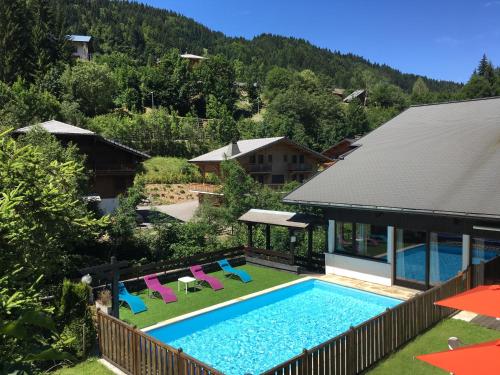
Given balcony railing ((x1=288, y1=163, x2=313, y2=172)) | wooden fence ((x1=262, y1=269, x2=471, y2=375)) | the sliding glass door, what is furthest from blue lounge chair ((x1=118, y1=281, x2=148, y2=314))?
balcony railing ((x1=288, y1=163, x2=313, y2=172))

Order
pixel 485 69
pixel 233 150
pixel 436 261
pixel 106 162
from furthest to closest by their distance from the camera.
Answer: pixel 485 69
pixel 233 150
pixel 106 162
pixel 436 261

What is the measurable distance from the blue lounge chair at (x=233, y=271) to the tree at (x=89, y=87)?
151ft

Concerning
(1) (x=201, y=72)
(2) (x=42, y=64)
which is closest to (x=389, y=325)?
(2) (x=42, y=64)

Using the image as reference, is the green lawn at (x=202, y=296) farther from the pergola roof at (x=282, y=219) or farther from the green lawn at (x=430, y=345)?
the green lawn at (x=430, y=345)

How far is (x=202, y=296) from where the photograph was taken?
595 inches

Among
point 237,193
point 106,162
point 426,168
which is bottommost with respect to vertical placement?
point 237,193

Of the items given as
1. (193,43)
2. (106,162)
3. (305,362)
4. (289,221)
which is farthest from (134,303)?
(193,43)

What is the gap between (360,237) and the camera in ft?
53.6

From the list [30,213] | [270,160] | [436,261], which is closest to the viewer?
[30,213]

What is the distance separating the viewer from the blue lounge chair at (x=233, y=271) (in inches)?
666

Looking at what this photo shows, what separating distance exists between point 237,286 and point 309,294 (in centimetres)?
292

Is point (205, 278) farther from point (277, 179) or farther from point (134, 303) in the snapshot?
point (277, 179)

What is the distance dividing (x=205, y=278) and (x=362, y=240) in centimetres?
662

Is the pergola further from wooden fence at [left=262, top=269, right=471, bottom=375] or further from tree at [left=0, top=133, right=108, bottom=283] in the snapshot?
tree at [left=0, top=133, right=108, bottom=283]
